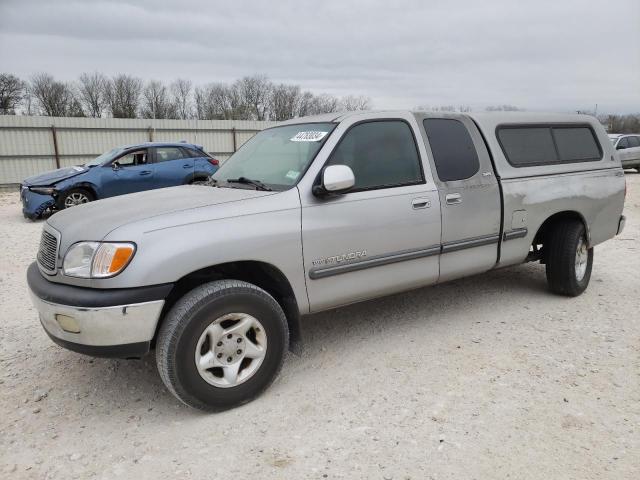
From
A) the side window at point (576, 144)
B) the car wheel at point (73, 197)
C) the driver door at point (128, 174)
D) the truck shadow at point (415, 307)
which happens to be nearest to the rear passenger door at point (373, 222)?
the truck shadow at point (415, 307)

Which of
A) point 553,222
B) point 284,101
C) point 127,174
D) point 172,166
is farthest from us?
point 284,101

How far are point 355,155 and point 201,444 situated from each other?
2.13m

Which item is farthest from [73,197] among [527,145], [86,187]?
[527,145]

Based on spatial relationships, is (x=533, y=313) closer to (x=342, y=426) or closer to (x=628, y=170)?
(x=342, y=426)

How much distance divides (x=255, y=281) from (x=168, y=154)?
8718mm

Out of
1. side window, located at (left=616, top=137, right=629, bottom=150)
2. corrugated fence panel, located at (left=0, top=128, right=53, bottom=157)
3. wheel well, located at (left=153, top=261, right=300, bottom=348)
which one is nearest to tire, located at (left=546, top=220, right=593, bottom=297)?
wheel well, located at (left=153, top=261, right=300, bottom=348)

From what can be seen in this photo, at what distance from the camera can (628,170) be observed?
21609 mm

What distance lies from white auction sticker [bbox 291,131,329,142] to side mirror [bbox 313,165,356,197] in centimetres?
43

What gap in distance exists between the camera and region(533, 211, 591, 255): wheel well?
15.8ft

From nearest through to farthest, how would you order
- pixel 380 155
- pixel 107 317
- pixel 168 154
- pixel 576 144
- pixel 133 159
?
pixel 107 317 < pixel 380 155 < pixel 576 144 < pixel 133 159 < pixel 168 154

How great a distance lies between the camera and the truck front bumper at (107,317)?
8.66ft

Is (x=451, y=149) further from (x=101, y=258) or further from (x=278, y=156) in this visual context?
(x=101, y=258)

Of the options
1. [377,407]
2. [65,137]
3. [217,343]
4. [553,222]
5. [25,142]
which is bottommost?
[377,407]

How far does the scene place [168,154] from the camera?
1121cm
